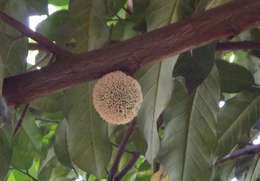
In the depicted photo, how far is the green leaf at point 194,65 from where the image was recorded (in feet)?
2.93

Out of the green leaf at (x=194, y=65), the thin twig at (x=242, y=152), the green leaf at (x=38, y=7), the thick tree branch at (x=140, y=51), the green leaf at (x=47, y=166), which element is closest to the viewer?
the thick tree branch at (x=140, y=51)

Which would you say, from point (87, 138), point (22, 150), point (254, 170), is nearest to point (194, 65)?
point (87, 138)

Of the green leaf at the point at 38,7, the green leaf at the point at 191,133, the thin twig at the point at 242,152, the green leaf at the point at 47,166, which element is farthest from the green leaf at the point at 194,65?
the green leaf at the point at 47,166

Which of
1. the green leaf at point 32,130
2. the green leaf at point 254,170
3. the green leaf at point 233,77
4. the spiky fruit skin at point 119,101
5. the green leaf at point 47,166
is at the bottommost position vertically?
the green leaf at point 47,166

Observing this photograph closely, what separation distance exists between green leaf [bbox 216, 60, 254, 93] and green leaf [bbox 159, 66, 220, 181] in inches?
3.1

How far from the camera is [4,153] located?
84 cm

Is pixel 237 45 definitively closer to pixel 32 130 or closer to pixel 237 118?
pixel 237 118

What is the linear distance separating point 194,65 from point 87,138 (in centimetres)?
22

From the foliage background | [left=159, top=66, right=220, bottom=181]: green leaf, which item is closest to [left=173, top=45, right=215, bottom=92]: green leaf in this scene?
the foliage background

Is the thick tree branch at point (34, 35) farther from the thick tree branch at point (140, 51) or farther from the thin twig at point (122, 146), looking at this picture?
the thin twig at point (122, 146)

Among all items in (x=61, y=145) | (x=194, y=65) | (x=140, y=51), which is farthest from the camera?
(x=61, y=145)

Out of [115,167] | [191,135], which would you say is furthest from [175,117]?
[115,167]

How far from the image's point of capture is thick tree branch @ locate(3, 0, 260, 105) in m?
0.75

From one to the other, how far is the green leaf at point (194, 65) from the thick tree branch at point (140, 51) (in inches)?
5.4
